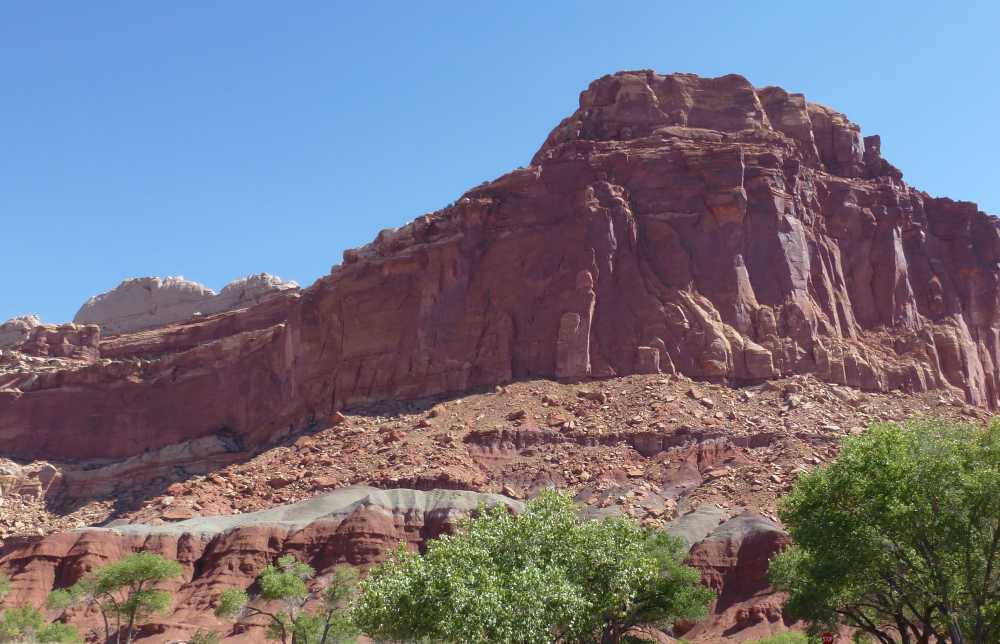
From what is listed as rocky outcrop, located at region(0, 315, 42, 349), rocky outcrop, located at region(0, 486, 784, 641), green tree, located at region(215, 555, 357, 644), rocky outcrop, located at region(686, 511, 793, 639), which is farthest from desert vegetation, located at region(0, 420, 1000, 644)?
rocky outcrop, located at region(0, 315, 42, 349)

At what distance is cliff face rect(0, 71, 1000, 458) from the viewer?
74.4m

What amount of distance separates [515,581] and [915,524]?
363 inches

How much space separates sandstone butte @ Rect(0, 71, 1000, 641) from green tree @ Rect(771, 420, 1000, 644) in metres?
44.2

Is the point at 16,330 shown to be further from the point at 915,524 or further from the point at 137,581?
the point at 915,524

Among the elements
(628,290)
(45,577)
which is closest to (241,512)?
(45,577)

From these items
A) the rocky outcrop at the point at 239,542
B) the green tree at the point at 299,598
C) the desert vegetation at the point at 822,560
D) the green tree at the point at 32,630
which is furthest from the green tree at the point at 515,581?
the green tree at the point at 32,630

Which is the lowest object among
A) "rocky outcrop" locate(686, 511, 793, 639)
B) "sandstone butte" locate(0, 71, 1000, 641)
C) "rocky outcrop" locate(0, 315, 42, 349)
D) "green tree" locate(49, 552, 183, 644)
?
"rocky outcrop" locate(686, 511, 793, 639)

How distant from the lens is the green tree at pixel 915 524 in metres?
24.2

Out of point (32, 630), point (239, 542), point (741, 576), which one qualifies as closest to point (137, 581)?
point (32, 630)

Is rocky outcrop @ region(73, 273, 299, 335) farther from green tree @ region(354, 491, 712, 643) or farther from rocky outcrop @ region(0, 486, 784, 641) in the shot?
green tree @ region(354, 491, 712, 643)

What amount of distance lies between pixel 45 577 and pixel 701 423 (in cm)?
4007

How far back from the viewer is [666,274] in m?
76.9

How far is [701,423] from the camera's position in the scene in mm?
65062

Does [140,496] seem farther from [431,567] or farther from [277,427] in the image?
[431,567]
